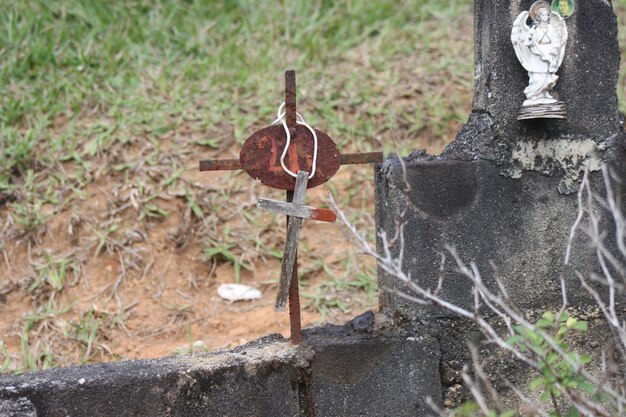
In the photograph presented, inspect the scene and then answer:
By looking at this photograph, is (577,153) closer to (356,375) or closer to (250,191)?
(356,375)

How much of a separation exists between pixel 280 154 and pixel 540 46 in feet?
2.85

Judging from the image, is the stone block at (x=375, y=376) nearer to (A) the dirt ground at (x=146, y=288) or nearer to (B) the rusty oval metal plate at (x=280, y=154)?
(B) the rusty oval metal plate at (x=280, y=154)

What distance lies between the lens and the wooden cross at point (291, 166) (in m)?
2.47

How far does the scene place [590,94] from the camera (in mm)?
2688

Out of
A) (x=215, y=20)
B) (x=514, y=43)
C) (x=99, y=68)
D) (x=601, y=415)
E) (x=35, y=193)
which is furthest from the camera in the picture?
(x=215, y=20)

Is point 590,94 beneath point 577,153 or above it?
above

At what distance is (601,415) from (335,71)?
12.5ft

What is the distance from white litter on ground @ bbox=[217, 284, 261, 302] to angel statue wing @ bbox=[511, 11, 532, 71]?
78.2 inches

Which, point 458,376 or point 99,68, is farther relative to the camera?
point 99,68

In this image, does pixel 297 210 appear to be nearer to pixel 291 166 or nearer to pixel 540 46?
pixel 291 166

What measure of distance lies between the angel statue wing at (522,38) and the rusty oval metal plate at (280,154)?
2.15ft

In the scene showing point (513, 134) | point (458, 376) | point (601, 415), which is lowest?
point (458, 376)

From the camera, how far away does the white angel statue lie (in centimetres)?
256

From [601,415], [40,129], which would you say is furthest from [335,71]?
[601,415]
